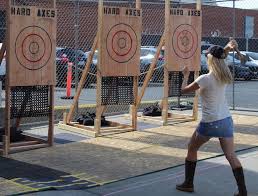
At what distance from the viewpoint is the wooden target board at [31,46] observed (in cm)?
807

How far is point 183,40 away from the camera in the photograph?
11.3 meters

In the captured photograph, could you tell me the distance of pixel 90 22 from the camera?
3186cm

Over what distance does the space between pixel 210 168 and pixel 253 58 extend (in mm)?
21888

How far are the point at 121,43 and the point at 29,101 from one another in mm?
2293

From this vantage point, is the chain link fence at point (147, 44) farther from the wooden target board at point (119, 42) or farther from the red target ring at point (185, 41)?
the wooden target board at point (119, 42)

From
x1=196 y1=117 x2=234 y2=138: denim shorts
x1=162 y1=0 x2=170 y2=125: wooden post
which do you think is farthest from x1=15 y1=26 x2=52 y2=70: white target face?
x1=196 y1=117 x2=234 y2=138: denim shorts

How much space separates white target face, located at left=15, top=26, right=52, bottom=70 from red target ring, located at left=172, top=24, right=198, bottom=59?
11.4ft

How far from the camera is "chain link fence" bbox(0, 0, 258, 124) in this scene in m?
14.2

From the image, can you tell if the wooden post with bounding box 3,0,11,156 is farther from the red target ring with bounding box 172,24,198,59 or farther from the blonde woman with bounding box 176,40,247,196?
the red target ring with bounding box 172,24,198,59

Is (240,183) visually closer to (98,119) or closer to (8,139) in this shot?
(8,139)

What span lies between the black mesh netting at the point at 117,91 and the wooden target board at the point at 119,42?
25cm

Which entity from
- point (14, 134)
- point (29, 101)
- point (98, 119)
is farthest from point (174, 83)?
point (14, 134)

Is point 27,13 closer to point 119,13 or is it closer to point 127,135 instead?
point 119,13

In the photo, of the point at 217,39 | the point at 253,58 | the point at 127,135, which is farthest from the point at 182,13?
the point at 217,39
